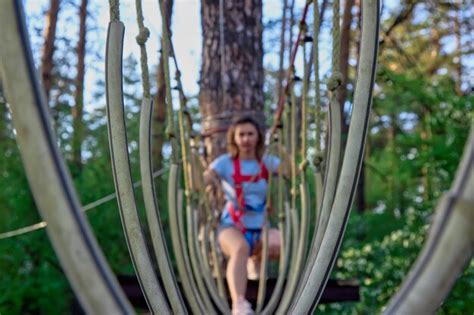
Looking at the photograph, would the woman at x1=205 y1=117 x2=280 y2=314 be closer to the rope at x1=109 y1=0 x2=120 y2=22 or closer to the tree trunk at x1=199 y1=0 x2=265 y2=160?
the tree trunk at x1=199 y1=0 x2=265 y2=160

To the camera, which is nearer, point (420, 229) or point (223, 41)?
point (223, 41)

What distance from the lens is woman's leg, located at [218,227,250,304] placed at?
2.08 meters

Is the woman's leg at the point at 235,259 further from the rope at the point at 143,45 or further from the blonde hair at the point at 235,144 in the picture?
the rope at the point at 143,45

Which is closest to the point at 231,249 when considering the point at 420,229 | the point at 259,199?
the point at 259,199

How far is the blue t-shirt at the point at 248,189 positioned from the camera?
2490 millimetres

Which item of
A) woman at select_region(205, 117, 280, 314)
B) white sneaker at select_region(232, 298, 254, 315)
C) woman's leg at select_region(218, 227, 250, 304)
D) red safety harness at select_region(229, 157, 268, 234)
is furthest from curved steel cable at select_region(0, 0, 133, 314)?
red safety harness at select_region(229, 157, 268, 234)

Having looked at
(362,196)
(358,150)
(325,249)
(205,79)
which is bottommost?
(362,196)

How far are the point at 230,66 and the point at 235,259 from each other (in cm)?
117

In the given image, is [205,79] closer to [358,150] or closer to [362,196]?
[358,150]

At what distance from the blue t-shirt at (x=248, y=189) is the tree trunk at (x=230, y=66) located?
387 mm

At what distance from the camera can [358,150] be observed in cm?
81

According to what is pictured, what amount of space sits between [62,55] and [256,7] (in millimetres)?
3812

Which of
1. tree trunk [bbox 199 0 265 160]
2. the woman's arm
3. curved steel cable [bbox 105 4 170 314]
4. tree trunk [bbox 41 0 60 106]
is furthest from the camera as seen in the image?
tree trunk [bbox 41 0 60 106]

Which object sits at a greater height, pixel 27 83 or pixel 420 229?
pixel 27 83
